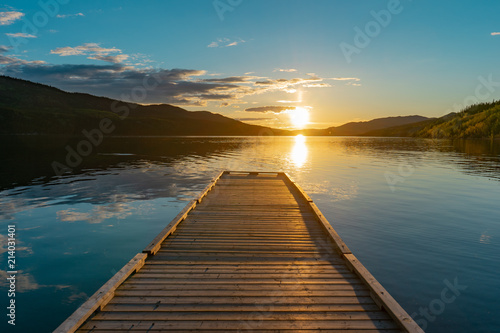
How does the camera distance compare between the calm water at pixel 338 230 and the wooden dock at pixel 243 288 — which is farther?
the calm water at pixel 338 230

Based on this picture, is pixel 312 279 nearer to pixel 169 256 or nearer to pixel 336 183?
pixel 169 256

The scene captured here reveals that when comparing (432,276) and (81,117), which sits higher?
(81,117)

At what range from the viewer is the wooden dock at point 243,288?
5.17 meters

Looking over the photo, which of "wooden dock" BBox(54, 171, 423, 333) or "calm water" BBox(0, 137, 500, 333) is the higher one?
"wooden dock" BBox(54, 171, 423, 333)

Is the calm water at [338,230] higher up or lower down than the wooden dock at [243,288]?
lower down

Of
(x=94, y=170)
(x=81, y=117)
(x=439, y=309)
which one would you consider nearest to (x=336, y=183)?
(x=439, y=309)

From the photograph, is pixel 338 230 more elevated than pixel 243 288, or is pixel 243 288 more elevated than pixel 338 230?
pixel 243 288

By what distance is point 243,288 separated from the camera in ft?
21.0

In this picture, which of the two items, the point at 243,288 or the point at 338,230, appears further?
the point at 338,230

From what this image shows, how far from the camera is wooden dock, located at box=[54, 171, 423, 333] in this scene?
5.17 m

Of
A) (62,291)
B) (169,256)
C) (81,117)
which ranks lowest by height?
(62,291)

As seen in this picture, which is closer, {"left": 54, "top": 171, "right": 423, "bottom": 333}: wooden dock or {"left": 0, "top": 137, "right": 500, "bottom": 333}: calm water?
{"left": 54, "top": 171, "right": 423, "bottom": 333}: wooden dock

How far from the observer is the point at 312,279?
6.88 meters

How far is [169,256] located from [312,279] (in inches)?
150
